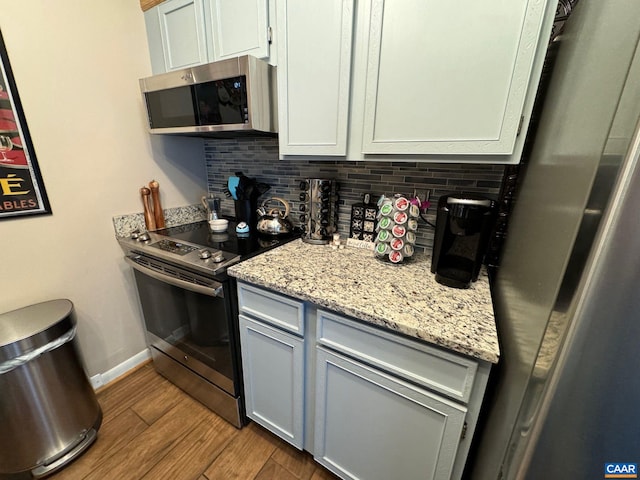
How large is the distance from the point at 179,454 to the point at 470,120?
1.89 meters

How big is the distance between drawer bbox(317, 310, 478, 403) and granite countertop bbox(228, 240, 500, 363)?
43mm

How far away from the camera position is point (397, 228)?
1081mm

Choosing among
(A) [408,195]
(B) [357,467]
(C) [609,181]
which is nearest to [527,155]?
(A) [408,195]

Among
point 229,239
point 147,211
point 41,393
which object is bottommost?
point 41,393

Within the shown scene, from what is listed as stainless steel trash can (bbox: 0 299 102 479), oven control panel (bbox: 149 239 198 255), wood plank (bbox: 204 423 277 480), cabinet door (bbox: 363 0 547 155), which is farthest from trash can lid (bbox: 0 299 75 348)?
cabinet door (bbox: 363 0 547 155)

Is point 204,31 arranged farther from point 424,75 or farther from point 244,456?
point 244,456

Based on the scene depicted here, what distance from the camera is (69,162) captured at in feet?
4.20

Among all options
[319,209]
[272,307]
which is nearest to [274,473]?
[272,307]

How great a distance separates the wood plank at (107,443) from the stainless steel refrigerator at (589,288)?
1.65m

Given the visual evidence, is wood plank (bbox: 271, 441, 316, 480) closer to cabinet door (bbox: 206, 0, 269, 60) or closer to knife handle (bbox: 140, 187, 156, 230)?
knife handle (bbox: 140, 187, 156, 230)

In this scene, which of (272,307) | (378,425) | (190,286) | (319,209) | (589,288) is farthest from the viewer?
(319,209)

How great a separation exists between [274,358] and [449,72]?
1.25 metres

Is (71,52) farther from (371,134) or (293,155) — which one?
(371,134)

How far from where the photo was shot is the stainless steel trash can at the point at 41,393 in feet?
3.31
